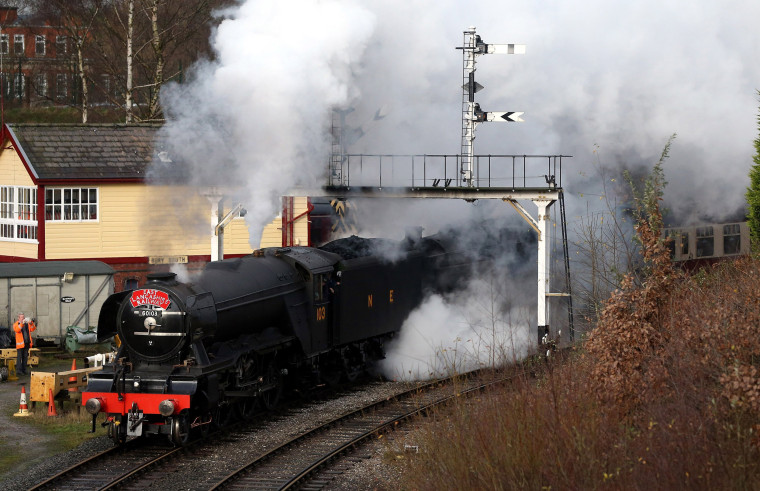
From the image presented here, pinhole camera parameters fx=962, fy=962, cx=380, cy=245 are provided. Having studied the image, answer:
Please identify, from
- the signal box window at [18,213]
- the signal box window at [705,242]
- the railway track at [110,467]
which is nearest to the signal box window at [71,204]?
the signal box window at [18,213]

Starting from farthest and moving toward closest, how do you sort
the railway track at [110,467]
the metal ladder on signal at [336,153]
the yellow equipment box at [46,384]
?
1. the metal ladder on signal at [336,153]
2. the yellow equipment box at [46,384]
3. the railway track at [110,467]

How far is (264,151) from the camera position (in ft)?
62.5

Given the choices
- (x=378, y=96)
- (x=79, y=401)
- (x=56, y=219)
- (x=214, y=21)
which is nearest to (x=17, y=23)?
(x=214, y=21)

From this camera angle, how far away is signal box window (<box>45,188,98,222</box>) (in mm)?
26812

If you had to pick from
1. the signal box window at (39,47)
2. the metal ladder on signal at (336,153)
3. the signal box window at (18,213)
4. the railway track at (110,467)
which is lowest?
the railway track at (110,467)

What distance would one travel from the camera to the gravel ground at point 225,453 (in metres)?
12.7

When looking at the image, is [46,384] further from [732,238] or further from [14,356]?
[732,238]

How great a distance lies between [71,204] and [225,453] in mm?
14948

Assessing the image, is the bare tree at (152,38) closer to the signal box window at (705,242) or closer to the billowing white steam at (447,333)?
the billowing white steam at (447,333)

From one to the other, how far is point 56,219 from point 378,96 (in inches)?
414

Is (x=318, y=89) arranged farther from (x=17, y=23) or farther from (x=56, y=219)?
(x=17, y=23)

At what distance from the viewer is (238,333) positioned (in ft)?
51.5

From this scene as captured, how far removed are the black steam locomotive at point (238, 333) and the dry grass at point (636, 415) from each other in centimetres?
441

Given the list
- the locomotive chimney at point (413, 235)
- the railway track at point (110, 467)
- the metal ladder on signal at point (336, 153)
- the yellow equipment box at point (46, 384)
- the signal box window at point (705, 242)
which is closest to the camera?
the railway track at point (110, 467)
